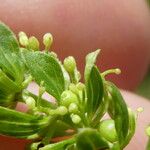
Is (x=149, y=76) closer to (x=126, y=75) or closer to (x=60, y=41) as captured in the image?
(x=126, y=75)

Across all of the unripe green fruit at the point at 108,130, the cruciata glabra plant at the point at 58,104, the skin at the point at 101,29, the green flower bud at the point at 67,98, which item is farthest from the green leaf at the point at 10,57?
the skin at the point at 101,29

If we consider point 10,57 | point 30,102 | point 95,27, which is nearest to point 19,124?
point 30,102

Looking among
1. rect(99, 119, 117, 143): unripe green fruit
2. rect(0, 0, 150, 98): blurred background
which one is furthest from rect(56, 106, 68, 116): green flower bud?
rect(0, 0, 150, 98): blurred background

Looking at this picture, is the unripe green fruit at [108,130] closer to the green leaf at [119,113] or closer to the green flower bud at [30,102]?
the green leaf at [119,113]

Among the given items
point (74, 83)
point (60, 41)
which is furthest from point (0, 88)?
point (60, 41)

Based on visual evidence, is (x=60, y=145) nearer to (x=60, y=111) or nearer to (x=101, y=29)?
(x=60, y=111)

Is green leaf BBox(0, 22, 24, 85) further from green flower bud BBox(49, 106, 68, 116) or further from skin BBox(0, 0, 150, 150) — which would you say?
skin BBox(0, 0, 150, 150)
